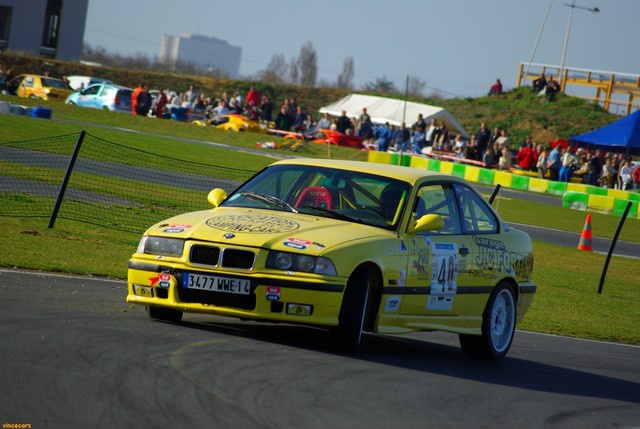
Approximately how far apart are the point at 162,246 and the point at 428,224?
2.15m

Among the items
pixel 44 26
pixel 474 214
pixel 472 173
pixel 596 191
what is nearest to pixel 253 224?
pixel 474 214

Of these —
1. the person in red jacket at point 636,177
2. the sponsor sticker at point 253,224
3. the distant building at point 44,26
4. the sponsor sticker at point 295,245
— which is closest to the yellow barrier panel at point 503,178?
the person in red jacket at point 636,177

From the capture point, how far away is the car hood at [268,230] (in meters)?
7.97

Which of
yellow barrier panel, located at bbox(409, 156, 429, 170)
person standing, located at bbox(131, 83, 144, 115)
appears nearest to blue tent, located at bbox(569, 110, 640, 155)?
yellow barrier panel, located at bbox(409, 156, 429, 170)

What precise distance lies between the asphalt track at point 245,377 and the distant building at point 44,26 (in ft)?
209

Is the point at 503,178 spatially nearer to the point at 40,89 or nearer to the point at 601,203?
the point at 601,203

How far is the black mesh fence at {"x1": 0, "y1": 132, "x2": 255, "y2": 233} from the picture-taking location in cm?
1609

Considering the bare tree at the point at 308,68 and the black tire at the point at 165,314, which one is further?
the bare tree at the point at 308,68

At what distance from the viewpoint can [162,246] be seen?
8.23m

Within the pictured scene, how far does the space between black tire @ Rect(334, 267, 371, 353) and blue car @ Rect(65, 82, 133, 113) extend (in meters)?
39.5

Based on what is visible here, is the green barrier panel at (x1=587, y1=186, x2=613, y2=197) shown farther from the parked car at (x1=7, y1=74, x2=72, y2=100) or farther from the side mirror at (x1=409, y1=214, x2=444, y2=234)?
the side mirror at (x1=409, y1=214, x2=444, y2=234)

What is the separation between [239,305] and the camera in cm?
788

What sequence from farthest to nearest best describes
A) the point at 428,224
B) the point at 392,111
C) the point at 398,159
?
the point at 392,111
the point at 398,159
the point at 428,224

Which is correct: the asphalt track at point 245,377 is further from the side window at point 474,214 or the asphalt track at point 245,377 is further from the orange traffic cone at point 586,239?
the orange traffic cone at point 586,239
